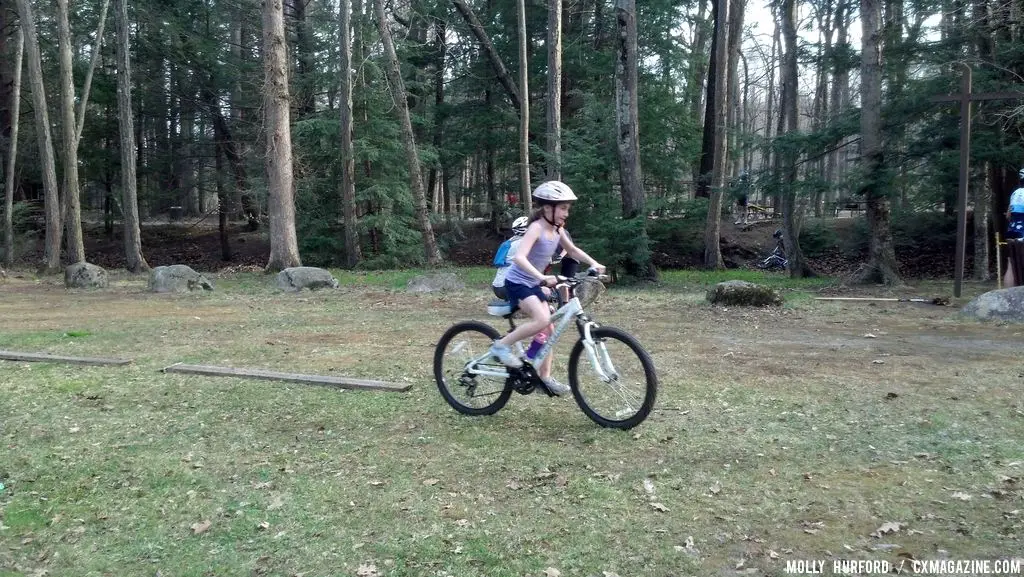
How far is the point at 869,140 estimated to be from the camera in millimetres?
15016

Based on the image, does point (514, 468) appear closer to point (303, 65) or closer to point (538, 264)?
point (538, 264)

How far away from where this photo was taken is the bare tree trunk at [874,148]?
14703 mm

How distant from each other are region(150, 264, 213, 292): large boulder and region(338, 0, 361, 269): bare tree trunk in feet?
22.3

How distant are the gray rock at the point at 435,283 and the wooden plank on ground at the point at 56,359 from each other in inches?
309

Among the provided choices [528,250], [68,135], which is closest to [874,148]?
[528,250]

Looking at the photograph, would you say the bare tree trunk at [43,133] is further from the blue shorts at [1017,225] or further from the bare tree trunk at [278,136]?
the blue shorts at [1017,225]

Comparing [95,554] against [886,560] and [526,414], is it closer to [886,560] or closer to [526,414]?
[526,414]

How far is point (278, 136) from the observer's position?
62.3 ft

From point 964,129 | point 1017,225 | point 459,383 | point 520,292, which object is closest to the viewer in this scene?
point 520,292

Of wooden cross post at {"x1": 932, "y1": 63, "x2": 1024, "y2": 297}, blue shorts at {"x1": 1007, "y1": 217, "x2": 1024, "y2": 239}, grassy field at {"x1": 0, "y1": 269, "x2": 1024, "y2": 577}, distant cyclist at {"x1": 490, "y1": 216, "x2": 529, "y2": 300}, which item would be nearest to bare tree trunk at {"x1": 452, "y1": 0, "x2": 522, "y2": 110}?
wooden cross post at {"x1": 932, "y1": 63, "x2": 1024, "y2": 297}

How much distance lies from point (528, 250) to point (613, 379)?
42.9 inches

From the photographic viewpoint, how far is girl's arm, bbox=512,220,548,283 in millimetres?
5457

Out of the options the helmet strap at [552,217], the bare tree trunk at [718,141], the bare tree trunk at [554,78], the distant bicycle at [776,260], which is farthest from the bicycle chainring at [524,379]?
the distant bicycle at [776,260]

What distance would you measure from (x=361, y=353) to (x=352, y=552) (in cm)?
521
